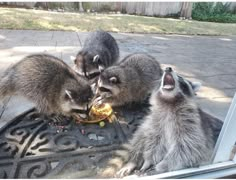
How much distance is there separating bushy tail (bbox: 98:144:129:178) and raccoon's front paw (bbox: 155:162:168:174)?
0.62ft

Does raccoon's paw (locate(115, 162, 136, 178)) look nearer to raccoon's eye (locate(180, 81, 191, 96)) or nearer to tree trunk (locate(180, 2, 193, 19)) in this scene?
raccoon's eye (locate(180, 81, 191, 96))

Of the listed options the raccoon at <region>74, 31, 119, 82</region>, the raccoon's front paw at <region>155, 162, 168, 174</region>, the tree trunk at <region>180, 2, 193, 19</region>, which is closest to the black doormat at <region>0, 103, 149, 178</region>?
the raccoon's front paw at <region>155, 162, 168, 174</region>

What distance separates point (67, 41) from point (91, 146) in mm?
1982

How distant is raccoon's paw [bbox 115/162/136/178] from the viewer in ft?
4.03

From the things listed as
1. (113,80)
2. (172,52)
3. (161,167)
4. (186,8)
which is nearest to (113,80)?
(113,80)

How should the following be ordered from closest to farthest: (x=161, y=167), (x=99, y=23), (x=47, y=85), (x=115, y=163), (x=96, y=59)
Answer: (x=161, y=167), (x=115, y=163), (x=47, y=85), (x=96, y=59), (x=99, y=23)

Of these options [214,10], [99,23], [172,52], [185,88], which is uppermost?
[214,10]

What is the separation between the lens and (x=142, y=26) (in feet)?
13.3

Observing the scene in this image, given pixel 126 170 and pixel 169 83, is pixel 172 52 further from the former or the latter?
pixel 126 170

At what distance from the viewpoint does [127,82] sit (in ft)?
6.46

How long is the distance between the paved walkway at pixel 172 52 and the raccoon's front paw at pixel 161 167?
1.95ft

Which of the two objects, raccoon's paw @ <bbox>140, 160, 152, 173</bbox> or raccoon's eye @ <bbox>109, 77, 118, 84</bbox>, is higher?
raccoon's eye @ <bbox>109, 77, 118, 84</bbox>

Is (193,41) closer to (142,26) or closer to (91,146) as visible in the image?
(142,26)

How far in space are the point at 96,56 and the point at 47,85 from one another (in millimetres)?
643
